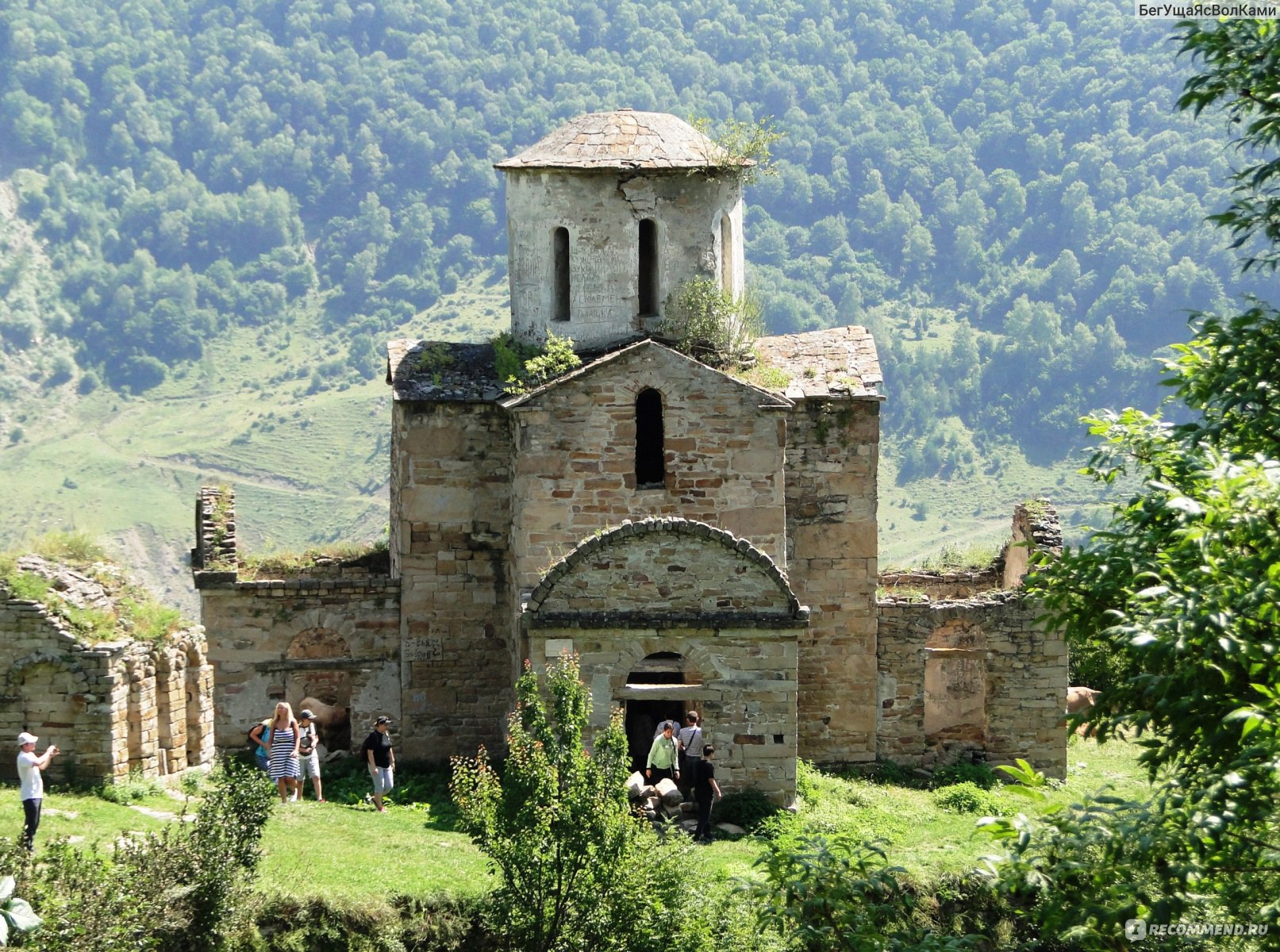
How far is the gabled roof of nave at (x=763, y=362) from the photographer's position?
2053 centimetres

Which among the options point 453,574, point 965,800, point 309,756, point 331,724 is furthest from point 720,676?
point 331,724

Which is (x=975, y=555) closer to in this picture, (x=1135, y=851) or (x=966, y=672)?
(x=966, y=672)

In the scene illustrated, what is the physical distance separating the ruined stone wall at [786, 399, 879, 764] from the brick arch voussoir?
9.63 feet

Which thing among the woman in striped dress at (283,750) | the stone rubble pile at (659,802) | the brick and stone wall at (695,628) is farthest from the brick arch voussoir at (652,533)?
the woman in striped dress at (283,750)

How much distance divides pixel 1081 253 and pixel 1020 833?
60037 millimetres

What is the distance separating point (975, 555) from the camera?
24.5 m

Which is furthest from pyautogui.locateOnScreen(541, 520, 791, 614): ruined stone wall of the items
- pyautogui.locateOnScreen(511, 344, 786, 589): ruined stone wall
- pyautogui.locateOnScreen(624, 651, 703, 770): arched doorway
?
pyautogui.locateOnScreen(511, 344, 786, 589): ruined stone wall

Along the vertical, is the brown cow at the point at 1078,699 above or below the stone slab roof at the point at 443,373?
below

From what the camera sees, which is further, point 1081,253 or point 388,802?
point 1081,253

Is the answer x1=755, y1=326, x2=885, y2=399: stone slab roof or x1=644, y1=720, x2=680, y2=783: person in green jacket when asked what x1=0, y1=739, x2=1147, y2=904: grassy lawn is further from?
x1=755, y1=326, x2=885, y2=399: stone slab roof

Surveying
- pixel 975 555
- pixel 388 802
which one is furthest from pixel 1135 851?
pixel 975 555

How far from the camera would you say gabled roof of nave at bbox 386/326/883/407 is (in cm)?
2053

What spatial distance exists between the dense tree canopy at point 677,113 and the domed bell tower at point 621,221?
3866cm

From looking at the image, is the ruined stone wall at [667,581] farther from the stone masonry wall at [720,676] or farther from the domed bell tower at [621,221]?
the domed bell tower at [621,221]
